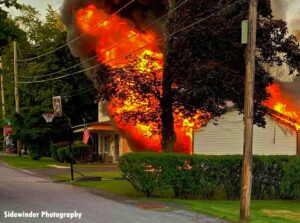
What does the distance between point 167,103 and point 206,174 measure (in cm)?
417

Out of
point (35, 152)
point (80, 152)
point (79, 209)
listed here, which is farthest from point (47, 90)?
point (79, 209)

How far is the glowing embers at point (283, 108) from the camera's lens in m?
26.7

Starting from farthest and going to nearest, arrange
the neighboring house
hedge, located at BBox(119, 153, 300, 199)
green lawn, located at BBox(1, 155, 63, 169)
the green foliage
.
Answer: the neighboring house < green lawn, located at BBox(1, 155, 63, 169) < the green foliage < hedge, located at BBox(119, 153, 300, 199)

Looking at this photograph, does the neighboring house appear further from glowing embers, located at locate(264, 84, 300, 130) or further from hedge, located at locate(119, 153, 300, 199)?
hedge, located at locate(119, 153, 300, 199)

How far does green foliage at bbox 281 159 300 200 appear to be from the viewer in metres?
17.4

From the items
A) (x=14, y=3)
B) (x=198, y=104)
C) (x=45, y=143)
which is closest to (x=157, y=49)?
(x=198, y=104)

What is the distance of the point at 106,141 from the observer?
4500 cm

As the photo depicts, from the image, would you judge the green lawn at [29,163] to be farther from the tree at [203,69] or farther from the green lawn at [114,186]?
the tree at [203,69]

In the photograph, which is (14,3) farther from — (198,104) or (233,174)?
(233,174)

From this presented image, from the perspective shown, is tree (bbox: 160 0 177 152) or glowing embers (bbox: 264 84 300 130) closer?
tree (bbox: 160 0 177 152)

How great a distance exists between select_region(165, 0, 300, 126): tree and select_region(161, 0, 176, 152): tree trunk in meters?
0.57

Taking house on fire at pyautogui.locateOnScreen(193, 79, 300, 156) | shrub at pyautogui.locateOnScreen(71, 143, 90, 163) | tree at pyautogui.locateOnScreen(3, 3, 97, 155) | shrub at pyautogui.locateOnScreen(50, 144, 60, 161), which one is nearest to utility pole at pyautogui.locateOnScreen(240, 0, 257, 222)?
house on fire at pyautogui.locateOnScreen(193, 79, 300, 156)

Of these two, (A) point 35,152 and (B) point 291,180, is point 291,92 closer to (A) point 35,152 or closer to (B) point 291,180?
(B) point 291,180

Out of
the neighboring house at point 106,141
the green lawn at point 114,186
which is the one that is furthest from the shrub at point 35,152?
Result: the green lawn at point 114,186
